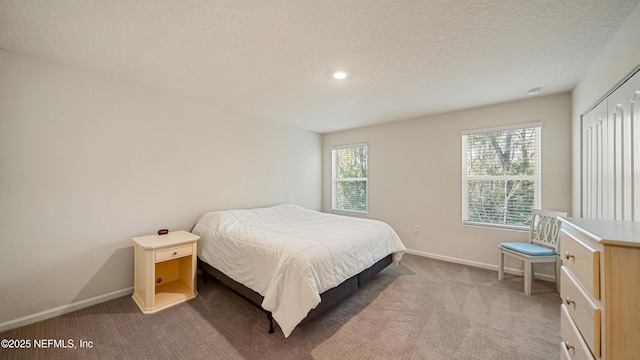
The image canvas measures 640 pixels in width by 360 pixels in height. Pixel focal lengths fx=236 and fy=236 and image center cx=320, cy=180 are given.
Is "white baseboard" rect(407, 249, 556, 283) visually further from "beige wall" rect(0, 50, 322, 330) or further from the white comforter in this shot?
"beige wall" rect(0, 50, 322, 330)

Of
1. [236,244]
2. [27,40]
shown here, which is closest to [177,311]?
[236,244]

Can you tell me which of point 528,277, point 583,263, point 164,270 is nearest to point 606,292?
point 583,263

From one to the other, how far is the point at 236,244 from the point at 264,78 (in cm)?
179

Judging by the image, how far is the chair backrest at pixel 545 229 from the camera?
2.80 meters

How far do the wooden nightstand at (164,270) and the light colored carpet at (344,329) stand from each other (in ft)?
0.41

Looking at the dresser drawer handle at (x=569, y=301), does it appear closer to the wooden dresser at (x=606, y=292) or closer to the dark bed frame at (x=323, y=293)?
the wooden dresser at (x=606, y=292)

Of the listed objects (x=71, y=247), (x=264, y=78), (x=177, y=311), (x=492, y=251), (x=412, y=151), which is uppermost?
(x=264, y=78)

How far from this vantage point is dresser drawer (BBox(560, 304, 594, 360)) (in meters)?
0.98

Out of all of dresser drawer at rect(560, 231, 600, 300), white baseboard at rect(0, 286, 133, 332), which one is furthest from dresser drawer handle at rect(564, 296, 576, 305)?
white baseboard at rect(0, 286, 133, 332)

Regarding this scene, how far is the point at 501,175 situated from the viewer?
336 centimetres

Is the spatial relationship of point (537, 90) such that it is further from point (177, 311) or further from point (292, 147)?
point (177, 311)

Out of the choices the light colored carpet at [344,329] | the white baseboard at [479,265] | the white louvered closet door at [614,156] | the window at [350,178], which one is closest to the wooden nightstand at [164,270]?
the light colored carpet at [344,329]

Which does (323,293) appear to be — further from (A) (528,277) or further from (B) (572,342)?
(A) (528,277)

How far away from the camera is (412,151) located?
161 inches
